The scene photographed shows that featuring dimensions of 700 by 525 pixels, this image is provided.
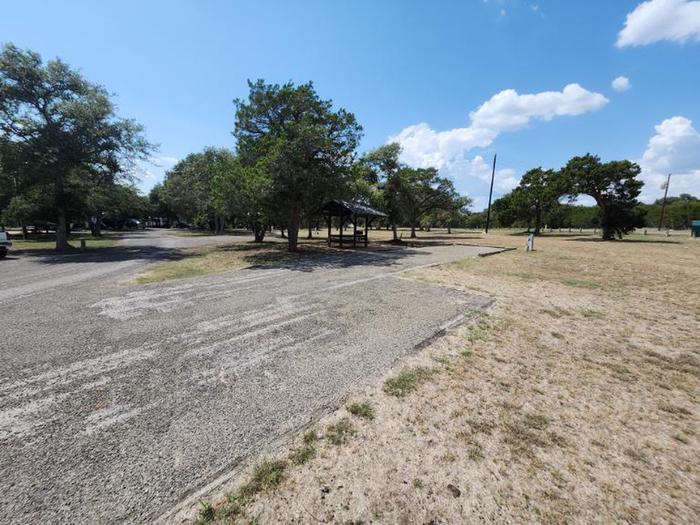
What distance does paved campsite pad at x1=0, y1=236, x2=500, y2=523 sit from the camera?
7.07 feet

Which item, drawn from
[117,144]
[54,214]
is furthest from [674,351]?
[54,214]

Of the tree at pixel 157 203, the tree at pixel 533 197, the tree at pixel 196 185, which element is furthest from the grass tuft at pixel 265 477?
the tree at pixel 157 203

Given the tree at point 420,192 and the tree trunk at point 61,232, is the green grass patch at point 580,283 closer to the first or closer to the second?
the tree at point 420,192

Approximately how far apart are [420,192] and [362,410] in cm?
2998

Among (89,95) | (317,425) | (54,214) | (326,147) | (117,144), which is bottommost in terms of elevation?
(317,425)

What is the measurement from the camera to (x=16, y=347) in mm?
4285

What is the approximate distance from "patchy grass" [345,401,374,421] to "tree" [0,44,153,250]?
24460 millimetres

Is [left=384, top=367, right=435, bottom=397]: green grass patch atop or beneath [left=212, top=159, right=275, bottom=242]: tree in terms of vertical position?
beneath

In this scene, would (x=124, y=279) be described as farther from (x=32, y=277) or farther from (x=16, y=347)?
(x=16, y=347)

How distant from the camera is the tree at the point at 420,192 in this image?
2727cm

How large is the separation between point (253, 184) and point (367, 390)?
40.5ft

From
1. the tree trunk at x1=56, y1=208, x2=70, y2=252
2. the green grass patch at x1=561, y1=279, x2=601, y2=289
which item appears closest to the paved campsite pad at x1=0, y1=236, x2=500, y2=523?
the green grass patch at x1=561, y1=279, x2=601, y2=289

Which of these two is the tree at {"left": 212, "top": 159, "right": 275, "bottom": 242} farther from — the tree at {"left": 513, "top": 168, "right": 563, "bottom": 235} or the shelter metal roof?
the tree at {"left": 513, "top": 168, "right": 563, "bottom": 235}

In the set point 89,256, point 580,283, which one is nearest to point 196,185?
point 89,256
